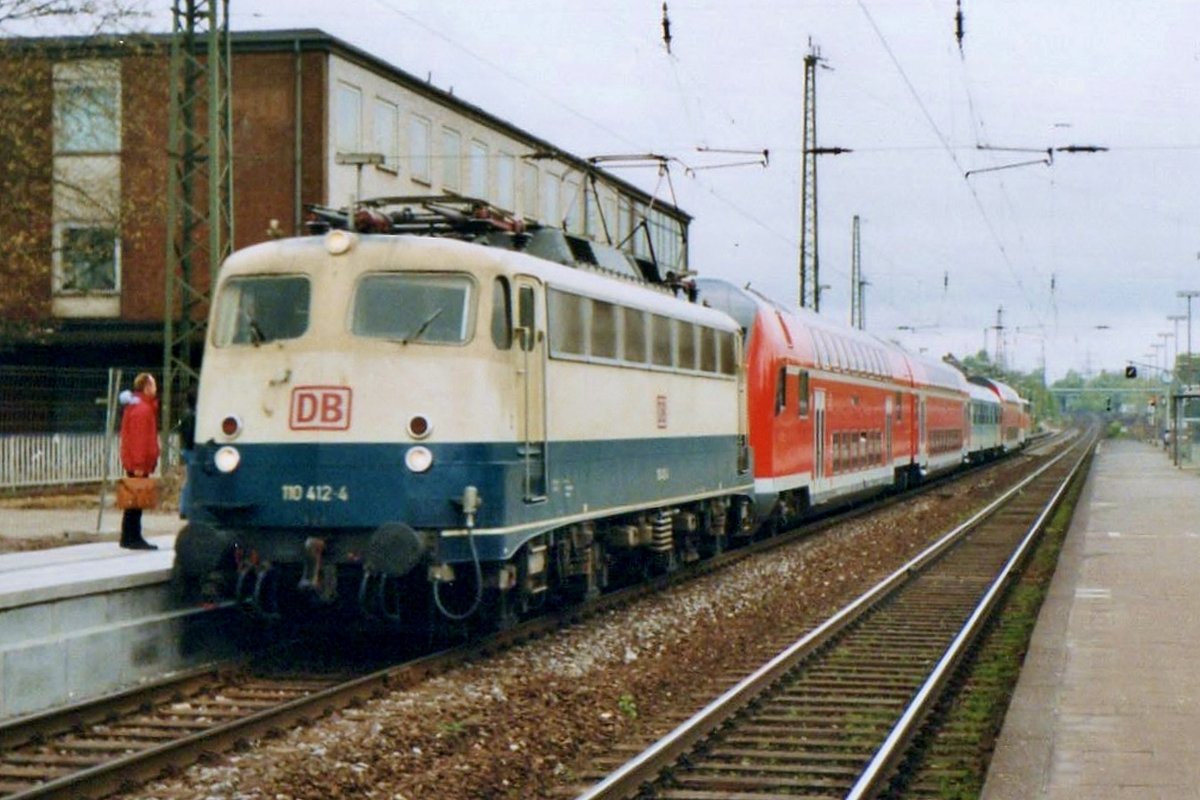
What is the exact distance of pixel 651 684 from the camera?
39.9 ft

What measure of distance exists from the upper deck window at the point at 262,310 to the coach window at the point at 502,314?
4.61 feet

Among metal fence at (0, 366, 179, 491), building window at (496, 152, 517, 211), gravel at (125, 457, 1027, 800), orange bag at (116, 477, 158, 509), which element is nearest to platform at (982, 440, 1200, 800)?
gravel at (125, 457, 1027, 800)

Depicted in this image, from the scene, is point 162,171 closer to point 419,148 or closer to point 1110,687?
point 419,148

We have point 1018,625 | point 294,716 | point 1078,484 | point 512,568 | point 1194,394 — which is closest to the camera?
point 294,716

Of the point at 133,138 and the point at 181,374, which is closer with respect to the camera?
the point at 181,374

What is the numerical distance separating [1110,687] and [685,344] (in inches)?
299

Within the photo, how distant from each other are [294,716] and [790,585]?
9.17 meters

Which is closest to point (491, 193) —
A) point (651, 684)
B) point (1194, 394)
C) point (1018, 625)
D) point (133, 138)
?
point (133, 138)

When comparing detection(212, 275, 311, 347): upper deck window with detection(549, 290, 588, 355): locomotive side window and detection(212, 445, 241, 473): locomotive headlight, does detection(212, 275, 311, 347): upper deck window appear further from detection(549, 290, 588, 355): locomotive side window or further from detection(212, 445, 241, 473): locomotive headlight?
detection(549, 290, 588, 355): locomotive side window

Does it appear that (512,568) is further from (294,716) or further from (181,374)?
(181,374)

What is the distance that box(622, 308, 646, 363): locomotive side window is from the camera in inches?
623

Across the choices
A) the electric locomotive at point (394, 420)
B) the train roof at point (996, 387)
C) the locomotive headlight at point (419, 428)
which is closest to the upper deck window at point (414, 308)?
the electric locomotive at point (394, 420)

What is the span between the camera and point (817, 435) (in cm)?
2698

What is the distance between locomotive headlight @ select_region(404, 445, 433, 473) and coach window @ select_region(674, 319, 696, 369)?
5.81 metres
